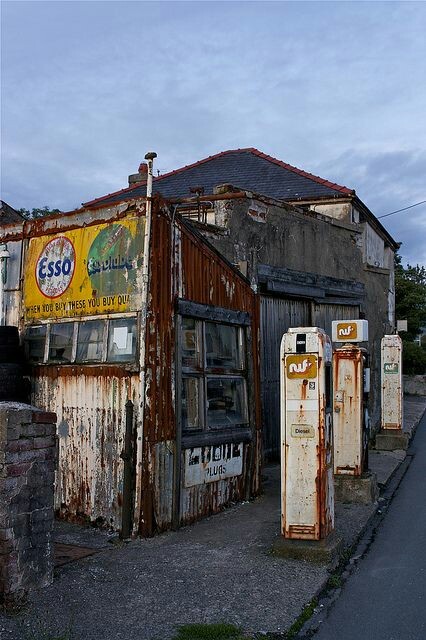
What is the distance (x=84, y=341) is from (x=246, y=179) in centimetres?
1117

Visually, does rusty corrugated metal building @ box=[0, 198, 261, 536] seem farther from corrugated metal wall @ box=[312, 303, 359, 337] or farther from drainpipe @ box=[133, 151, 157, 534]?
corrugated metal wall @ box=[312, 303, 359, 337]

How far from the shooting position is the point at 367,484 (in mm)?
8516

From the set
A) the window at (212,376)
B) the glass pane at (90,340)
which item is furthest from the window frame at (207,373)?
the glass pane at (90,340)

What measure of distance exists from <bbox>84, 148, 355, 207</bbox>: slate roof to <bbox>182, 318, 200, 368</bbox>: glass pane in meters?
8.49

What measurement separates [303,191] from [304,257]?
5175mm

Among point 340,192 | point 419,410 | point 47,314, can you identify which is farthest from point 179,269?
point 419,410

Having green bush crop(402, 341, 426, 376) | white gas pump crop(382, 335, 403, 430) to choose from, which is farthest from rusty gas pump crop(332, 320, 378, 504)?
green bush crop(402, 341, 426, 376)

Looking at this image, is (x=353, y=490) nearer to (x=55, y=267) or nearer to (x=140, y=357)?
(x=140, y=357)

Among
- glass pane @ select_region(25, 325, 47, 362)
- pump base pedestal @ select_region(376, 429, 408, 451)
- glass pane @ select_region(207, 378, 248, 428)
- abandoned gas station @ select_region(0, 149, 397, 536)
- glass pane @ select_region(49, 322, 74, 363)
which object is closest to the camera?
abandoned gas station @ select_region(0, 149, 397, 536)

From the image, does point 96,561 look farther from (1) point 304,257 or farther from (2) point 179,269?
(1) point 304,257

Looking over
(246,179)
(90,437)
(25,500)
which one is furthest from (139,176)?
(25,500)

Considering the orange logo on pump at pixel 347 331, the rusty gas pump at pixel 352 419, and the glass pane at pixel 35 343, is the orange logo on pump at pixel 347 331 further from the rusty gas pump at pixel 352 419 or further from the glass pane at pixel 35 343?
the glass pane at pixel 35 343

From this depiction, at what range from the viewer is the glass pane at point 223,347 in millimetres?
7953

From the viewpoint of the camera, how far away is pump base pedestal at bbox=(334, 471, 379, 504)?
8477 millimetres
